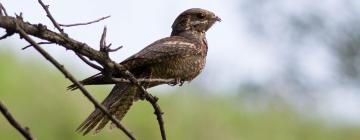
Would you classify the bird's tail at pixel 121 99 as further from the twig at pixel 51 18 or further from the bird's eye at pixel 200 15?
the bird's eye at pixel 200 15

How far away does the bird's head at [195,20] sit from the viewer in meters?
5.96

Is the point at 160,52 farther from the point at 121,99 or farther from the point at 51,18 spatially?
the point at 51,18

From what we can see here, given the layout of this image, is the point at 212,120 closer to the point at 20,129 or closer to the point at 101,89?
the point at 101,89

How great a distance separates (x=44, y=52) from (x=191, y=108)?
14.6 meters

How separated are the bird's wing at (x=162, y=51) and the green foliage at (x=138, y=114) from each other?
24.1ft

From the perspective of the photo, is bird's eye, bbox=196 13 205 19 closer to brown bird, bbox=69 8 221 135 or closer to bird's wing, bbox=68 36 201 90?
brown bird, bbox=69 8 221 135

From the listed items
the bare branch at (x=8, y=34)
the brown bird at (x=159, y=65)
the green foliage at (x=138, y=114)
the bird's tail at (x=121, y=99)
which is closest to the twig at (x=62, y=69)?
the bare branch at (x=8, y=34)

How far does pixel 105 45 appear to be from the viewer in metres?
3.36

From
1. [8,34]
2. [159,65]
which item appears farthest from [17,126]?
[159,65]

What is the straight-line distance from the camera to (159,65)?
16.1 ft

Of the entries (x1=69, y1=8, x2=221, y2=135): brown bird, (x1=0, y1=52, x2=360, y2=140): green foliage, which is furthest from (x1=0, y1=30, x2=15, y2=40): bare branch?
(x1=0, y1=52, x2=360, y2=140): green foliage

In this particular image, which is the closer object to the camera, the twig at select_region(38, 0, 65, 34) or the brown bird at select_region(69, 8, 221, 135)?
the twig at select_region(38, 0, 65, 34)

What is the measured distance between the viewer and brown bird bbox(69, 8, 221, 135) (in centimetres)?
446

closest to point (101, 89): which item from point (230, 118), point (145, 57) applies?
point (230, 118)
